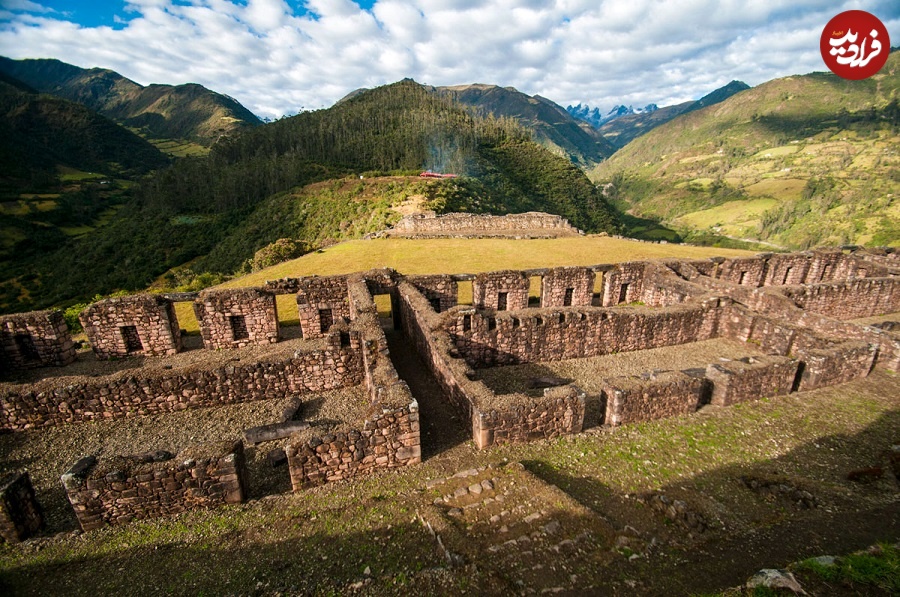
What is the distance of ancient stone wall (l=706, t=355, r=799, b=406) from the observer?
11.1 m

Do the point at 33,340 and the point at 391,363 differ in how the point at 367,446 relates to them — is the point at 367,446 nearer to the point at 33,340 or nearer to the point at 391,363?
the point at 391,363

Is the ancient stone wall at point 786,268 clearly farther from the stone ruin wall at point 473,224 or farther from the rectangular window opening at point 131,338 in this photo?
the rectangular window opening at point 131,338

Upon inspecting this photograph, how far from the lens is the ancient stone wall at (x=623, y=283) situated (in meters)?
22.3

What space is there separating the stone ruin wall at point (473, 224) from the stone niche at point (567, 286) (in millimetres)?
26939

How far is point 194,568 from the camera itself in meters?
6.46

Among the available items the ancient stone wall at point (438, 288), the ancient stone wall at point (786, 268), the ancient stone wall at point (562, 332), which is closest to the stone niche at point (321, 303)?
the ancient stone wall at point (438, 288)

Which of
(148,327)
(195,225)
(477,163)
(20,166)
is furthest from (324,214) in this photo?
(20,166)

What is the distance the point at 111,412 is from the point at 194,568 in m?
7.70

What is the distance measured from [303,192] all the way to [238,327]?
248 ft

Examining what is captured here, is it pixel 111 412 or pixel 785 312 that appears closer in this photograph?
pixel 111 412

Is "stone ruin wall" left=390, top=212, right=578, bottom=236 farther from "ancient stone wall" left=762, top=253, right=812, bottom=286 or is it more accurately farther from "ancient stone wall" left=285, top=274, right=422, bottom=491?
"ancient stone wall" left=285, top=274, right=422, bottom=491

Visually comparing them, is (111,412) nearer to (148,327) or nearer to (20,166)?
(148,327)

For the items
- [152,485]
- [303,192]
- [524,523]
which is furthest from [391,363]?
[303,192]

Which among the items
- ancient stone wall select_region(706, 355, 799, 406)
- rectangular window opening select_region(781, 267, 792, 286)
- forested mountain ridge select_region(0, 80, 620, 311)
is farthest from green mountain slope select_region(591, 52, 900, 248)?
ancient stone wall select_region(706, 355, 799, 406)
